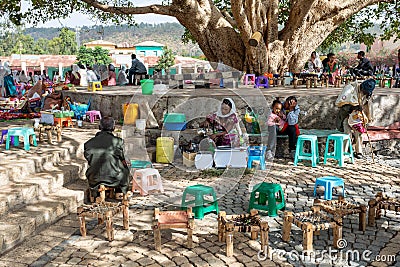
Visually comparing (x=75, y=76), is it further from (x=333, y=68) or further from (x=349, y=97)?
(x=349, y=97)

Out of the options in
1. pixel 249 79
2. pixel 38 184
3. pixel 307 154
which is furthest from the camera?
pixel 249 79

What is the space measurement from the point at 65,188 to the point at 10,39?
337 feet

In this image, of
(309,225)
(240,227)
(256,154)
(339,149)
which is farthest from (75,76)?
(309,225)

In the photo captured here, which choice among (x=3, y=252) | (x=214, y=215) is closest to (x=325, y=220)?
(x=214, y=215)

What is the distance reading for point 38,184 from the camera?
6.30 m

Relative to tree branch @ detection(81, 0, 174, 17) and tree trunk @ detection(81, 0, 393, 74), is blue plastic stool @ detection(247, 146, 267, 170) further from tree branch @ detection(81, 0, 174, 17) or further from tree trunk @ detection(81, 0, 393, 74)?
tree branch @ detection(81, 0, 174, 17)

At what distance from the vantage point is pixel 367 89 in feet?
30.0

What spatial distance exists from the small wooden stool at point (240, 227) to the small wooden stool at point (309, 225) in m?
0.34

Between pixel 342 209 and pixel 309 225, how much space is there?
763 mm

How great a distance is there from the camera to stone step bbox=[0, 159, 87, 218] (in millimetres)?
5729

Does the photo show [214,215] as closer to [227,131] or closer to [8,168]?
[227,131]

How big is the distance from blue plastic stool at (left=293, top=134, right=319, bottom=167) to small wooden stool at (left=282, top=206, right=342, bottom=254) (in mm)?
3265

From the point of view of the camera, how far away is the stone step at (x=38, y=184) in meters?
5.73

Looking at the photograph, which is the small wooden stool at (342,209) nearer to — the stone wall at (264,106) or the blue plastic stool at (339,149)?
the blue plastic stool at (339,149)
